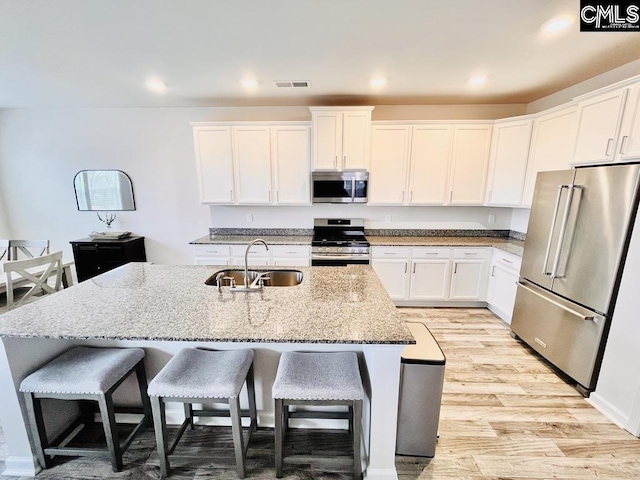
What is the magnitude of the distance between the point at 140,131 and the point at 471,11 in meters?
4.20

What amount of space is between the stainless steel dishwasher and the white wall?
265 centimetres

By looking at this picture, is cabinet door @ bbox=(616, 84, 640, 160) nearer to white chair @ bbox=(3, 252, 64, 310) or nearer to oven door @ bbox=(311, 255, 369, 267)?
oven door @ bbox=(311, 255, 369, 267)

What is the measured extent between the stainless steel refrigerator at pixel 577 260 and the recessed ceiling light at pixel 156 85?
3.97m

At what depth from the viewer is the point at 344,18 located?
1736 mm

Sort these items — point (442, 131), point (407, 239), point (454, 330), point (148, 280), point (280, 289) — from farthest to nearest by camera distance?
1. point (407, 239)
2. point (442, 131)
3. point (454, 330)
4. point (148, 280)
5. point (280, 289)

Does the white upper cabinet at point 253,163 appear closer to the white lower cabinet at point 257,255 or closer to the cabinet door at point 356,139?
the cabinet door at point 356,139

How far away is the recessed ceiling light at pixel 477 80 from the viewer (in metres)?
2.72

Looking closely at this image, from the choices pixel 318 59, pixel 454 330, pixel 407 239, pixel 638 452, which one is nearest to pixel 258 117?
pixel 318 59

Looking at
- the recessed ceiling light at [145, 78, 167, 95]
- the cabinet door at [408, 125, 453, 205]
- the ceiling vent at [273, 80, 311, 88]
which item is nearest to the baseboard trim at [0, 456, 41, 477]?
the recessed ceiling light at [145, 78, 167, 95]

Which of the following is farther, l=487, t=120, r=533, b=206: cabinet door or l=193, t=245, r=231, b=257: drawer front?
l=193, t=245, r=231, b=257: drawer front

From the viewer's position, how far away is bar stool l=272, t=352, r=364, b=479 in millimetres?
1288

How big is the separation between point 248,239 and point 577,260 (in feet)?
11.4

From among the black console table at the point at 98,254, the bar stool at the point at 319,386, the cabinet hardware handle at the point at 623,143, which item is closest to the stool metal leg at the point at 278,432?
the bar stool at the point at 319,386

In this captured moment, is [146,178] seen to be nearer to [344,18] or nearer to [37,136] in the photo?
[37,136]
